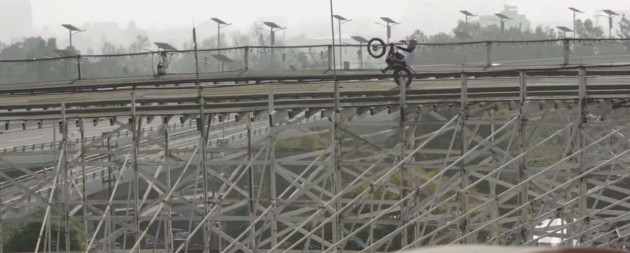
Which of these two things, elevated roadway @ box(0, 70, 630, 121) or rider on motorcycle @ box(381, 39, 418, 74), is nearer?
elevated roadway @ box(0, 70, 630, 121)

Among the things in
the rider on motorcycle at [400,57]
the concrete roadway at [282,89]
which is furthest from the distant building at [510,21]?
the rider on motorcycle at [400,57]

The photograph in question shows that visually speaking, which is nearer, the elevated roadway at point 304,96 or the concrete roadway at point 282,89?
the elevated roadway at point 304,96

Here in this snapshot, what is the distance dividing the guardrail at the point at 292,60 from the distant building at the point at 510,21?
1454 cm

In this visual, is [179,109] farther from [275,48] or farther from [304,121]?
[275,48]

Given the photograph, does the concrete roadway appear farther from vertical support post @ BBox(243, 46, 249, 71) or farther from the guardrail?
the guardrail

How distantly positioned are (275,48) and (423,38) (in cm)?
1498

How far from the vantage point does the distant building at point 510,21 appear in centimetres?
4193

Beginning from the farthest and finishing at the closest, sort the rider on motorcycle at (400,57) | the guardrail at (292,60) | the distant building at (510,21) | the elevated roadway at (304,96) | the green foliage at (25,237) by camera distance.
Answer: the distant building at (510,21) < the green foliage at (25,237) < the guardrail at (292,60) < the rider on motorcycle at (400,57) < the elevated roadway at (304,96)

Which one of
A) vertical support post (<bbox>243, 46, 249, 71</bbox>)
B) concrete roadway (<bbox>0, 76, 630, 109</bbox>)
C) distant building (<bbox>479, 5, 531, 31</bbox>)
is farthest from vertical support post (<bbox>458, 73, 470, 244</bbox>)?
distant building (<bbox>479, 5, 531, 31</bbox>)

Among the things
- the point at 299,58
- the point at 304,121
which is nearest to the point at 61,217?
the point at 304,121

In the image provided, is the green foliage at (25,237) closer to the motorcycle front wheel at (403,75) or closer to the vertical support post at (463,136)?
the motorcycle front wheel at (403,75)

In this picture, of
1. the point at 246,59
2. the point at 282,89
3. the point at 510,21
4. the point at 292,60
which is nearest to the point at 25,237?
the point at 246,59

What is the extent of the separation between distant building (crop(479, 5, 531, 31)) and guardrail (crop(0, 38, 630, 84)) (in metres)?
14.5

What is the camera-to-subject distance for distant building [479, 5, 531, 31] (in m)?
41.9
